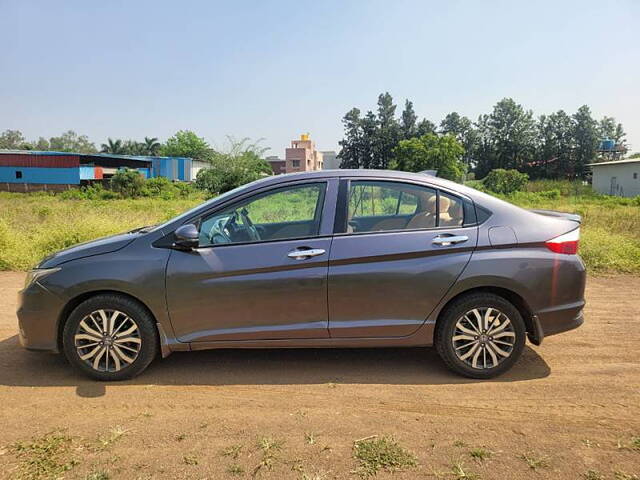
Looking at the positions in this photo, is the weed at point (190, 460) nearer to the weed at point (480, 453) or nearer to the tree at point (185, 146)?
the weed at point (480, 453)

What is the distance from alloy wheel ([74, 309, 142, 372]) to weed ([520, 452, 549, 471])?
2.81 m

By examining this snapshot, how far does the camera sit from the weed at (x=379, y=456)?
2.54 m

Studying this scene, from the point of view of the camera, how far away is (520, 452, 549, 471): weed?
256 centimetres

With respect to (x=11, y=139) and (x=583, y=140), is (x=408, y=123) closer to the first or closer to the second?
(x=583, y=140)

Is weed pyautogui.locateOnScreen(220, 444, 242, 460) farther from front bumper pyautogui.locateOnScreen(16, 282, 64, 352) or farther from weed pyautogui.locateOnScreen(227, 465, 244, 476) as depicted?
front bumper pyautogui.locateOnScreen(16, 282, 64, 352)

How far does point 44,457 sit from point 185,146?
9137cm

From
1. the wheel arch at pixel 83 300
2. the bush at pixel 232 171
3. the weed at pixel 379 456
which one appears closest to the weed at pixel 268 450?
the weed at pixel 379 456

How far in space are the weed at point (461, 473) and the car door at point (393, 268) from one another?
1200mm

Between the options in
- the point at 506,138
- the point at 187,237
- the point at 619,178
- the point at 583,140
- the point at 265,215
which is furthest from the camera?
the point at 506,138

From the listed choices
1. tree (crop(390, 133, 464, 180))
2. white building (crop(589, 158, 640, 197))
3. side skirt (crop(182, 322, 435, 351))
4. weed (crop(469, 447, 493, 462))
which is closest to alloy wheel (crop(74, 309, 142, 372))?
side skirt (crop(182, 322, 435, 351))

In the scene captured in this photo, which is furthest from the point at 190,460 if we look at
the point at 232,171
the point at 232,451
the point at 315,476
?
the point at 232,171

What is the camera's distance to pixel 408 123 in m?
72.2

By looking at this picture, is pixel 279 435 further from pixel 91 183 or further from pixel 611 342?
pixel 91 183

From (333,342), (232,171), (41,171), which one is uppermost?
A: (41,171)
